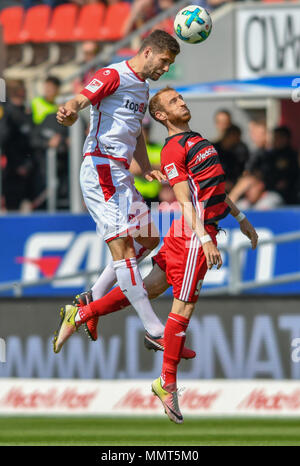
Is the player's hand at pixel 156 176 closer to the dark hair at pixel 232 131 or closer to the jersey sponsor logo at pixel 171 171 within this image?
the jersey sponsor logo at pixel 171 171

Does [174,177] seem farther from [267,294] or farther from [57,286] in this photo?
[57,286]

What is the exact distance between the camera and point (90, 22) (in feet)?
80.2

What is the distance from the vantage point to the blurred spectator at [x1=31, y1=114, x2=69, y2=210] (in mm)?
16394

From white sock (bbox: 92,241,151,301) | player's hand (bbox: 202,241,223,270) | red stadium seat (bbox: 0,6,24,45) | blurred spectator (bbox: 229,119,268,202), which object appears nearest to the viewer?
player's hand (bbox: 202,241,223,270)

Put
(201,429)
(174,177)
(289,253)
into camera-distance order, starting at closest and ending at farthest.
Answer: (174,177), (201,429), (289,253)

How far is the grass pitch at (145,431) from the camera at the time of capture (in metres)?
12.7

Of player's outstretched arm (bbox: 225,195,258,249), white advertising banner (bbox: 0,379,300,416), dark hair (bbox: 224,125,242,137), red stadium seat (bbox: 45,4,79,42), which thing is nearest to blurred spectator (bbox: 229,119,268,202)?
dark hair (bbox: 224,125,242,137)

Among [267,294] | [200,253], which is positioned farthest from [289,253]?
[200,253]

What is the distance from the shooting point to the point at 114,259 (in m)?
Result: 9.58

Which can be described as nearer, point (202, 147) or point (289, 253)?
point (202, 147)

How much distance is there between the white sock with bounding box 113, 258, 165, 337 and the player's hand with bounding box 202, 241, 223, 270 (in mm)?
676

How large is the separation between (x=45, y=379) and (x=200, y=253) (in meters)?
5.87

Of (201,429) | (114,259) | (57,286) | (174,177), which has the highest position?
(174,177)

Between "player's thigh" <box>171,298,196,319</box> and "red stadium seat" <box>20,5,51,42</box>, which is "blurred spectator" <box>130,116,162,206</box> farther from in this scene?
"red stadium seat" <box>20,5,51,42</box>
